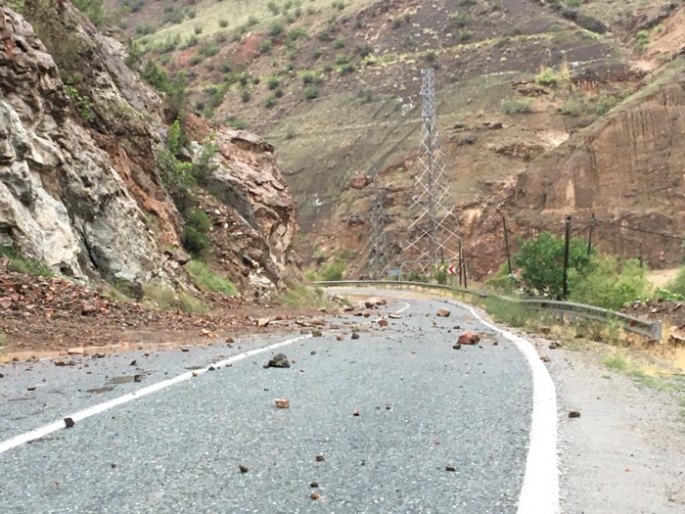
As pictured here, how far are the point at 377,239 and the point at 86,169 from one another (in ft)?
151

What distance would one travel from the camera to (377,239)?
61.2 metres

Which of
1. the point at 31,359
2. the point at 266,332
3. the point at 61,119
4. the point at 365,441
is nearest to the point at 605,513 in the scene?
the point at 365,441

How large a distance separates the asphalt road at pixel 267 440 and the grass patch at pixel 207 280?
10.5m

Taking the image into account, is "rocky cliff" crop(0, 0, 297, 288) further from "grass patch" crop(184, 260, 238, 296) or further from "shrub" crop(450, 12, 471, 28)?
"shrub" crop(450, 12, 471, 28)

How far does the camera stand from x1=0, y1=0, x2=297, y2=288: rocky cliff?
13.3m

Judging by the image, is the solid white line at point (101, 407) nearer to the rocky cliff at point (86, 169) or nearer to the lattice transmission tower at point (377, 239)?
the rocky cliff at point (86, 169)

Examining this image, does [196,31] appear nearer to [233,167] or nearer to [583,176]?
[583,176]

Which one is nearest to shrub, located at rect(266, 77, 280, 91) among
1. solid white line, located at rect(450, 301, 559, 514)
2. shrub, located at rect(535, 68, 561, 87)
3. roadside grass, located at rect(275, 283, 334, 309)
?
shrub, located at rect(535, 68, 561, 87)

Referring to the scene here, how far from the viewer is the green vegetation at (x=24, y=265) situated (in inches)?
465

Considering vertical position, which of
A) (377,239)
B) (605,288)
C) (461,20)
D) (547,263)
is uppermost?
(461,20)

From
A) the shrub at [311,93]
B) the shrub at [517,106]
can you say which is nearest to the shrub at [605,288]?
the shrub at [517,106]

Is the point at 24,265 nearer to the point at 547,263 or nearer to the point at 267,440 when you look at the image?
the point at 267,440

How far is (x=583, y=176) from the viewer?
57.9m

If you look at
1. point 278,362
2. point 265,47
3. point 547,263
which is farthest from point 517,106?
point 278,362
